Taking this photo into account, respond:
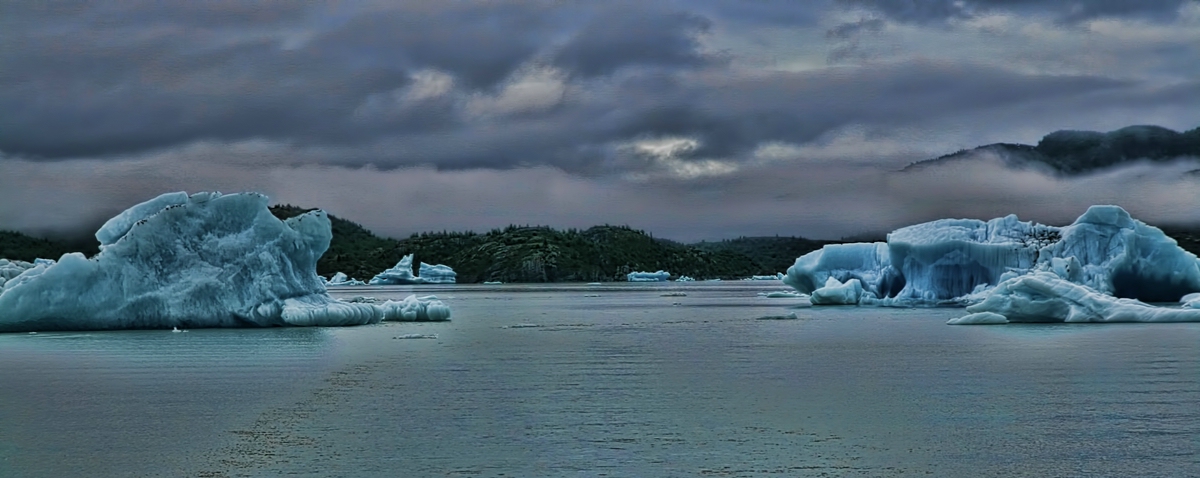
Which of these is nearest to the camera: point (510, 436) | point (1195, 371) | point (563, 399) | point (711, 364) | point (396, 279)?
point (510, 436)

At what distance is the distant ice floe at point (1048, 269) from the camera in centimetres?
2841

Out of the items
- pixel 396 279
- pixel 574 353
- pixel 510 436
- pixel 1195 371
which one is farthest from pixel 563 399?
pixel 396 279

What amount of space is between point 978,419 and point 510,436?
4.92m

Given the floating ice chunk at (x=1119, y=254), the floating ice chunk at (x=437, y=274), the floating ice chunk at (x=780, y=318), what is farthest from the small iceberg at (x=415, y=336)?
the floating ice chunk at (x=437, y=274)

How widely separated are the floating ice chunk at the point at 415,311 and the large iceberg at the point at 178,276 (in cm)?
446

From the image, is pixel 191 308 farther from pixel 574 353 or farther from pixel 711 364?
pixel 711 364

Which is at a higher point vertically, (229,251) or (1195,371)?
(229,251)

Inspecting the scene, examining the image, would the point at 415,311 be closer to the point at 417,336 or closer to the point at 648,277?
the point at 417,336

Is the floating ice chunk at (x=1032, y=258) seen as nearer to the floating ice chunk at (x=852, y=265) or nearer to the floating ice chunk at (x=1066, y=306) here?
the floating ice chunk at (x=852, y=265)

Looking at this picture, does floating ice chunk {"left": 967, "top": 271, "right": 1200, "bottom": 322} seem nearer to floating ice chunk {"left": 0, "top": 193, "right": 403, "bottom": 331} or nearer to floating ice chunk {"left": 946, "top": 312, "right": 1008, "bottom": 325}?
floating ice chunk {"left": 946, "top": 312, "right": 1008, "bottom": 325}

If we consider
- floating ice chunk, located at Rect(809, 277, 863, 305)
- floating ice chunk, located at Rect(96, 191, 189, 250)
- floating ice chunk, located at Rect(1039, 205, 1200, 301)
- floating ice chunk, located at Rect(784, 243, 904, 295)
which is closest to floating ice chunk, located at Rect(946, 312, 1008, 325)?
floating ice chunk, located at Rect(1039, 205, 1200, 301)

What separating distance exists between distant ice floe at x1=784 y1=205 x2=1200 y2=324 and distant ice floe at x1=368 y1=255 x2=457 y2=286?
7662cm

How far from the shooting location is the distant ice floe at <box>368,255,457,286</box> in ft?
369

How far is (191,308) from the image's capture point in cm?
2606
